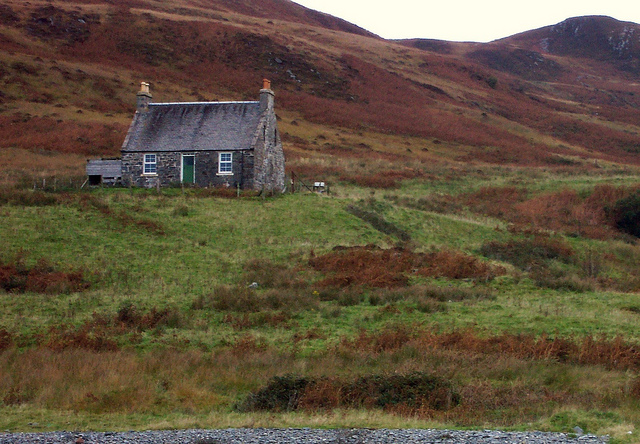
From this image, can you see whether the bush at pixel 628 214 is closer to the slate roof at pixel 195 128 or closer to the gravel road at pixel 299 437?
the slate roof at pixel 195 128

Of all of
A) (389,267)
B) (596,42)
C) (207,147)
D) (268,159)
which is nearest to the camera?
(389,267)

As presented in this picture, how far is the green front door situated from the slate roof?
578mm

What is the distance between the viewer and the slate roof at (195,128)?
40.6 m

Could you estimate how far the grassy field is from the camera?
1229cm

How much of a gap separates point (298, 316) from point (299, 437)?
9463 mm

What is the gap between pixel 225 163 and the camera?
132ft

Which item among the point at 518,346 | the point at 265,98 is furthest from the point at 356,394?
the point at 265,98

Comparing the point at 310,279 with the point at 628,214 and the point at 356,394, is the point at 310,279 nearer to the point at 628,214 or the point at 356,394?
the point at 356,394

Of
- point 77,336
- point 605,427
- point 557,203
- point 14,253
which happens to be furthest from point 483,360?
point 557,203

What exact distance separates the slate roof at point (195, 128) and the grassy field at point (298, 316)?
399cm

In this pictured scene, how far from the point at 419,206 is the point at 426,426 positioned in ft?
108

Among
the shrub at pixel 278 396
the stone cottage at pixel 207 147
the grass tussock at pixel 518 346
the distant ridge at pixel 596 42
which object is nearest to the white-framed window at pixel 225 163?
the stone cottage at pixel 207 147

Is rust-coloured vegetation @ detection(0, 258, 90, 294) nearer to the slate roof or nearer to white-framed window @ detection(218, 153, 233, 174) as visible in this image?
white-framed window @ detection(218, 153, 233, 174)

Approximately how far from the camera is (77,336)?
16.4 meters
